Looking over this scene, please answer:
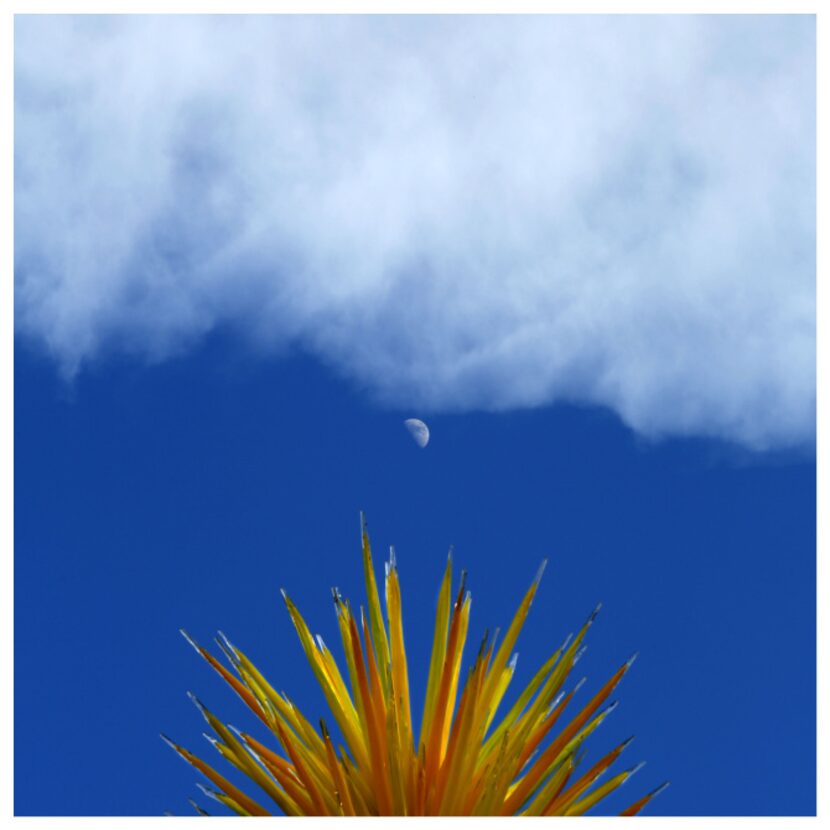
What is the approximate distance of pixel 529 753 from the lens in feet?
14.4

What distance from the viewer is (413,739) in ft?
15.0

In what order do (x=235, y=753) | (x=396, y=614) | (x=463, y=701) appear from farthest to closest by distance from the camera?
1. (x=396, y=614)
2. (x=235, y=753)
3. (x=463, y=701)

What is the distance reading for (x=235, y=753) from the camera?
4.48 metres

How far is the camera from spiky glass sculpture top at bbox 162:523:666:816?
417 cm

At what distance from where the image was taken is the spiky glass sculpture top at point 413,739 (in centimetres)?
417
